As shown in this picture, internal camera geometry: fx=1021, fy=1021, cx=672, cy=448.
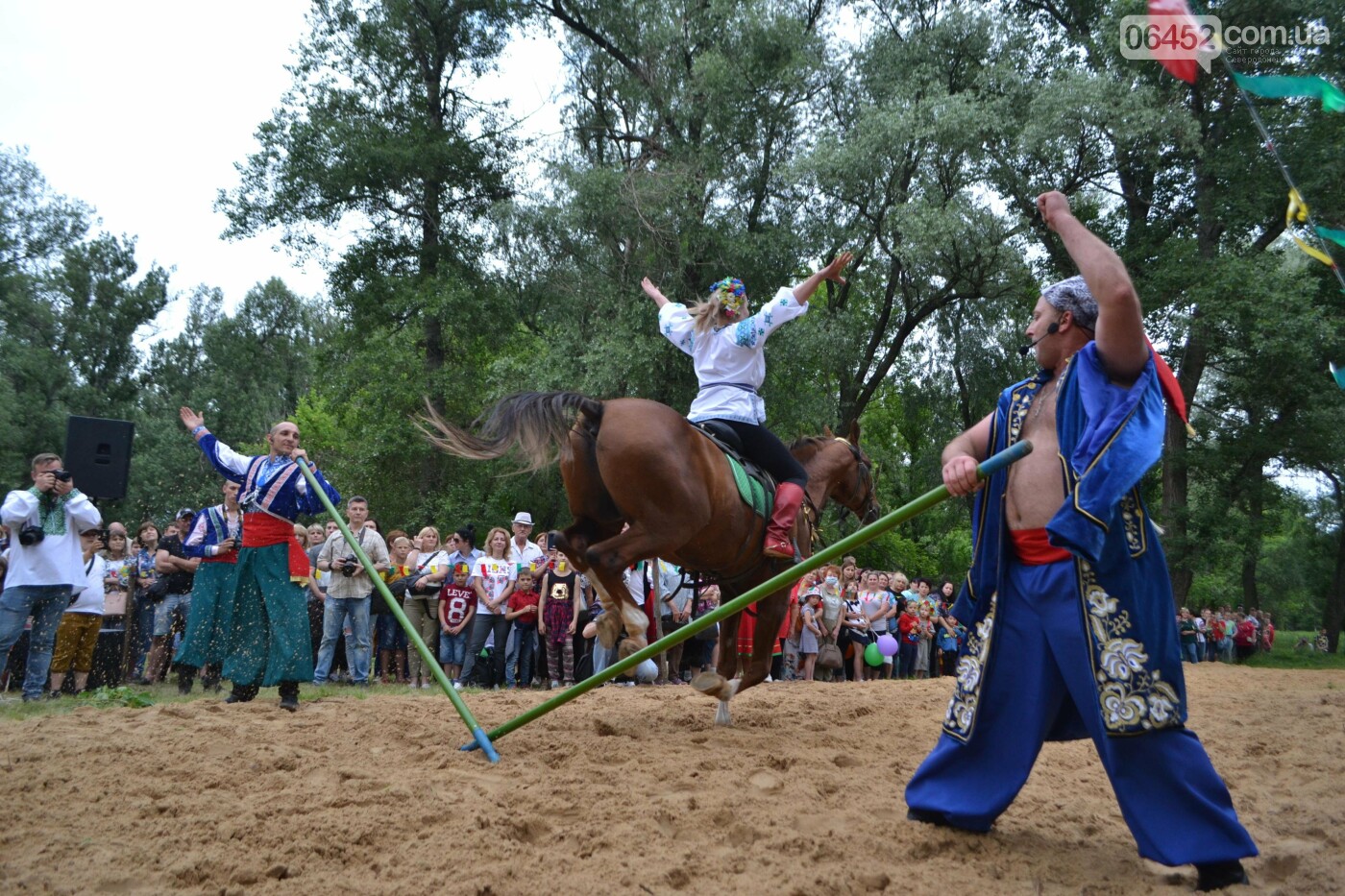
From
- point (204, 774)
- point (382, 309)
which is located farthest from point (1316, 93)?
point (382, 309)

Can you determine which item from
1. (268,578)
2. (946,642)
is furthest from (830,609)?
(268,578)

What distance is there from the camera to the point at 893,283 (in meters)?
19.9

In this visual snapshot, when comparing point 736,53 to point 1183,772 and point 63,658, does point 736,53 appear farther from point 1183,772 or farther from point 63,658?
point 1183,772

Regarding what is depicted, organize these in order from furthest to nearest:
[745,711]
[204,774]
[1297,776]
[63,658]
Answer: [63,658]
[745,711]
[1297,776]
[204,774]

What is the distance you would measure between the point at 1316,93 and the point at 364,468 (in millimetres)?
21397

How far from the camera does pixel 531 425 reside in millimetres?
5980

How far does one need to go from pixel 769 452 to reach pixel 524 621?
15.8 feet

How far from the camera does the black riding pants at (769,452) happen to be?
6867 millimetres

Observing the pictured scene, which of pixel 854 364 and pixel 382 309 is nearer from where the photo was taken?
pixel 854 364

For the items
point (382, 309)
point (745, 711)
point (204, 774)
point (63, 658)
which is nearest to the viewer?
point (204, 774)

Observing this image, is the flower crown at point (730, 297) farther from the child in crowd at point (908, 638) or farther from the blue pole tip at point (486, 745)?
the child in crowd at point (908, 638)

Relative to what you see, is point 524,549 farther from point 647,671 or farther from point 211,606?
point 211,606

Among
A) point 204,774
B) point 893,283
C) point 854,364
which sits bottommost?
point 204,774

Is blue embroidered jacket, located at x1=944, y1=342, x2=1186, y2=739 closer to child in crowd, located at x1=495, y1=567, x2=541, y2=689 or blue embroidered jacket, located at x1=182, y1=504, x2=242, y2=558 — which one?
blue embroidered jacket, located at x1=182, y1=504, x2=242, y2=558
